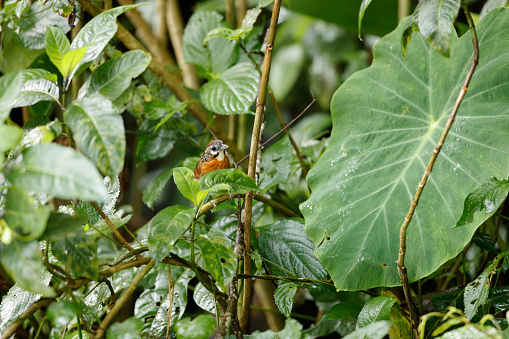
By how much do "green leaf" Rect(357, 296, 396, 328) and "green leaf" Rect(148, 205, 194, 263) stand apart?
0.45 metres

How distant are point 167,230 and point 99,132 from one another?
200 millimetres

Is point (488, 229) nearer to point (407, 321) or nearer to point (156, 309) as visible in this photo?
point (407, 321)

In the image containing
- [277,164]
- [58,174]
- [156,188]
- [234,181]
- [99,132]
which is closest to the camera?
[58,174]

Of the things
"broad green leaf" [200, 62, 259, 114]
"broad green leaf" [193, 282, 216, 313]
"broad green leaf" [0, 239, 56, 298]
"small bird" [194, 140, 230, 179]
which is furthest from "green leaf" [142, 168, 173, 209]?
"broad green leaf" [0, 239, 56, 298]

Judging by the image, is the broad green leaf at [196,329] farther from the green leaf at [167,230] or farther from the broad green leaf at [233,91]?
the broad green leaf at [233,91]

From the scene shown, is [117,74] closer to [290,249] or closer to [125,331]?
[125,331]

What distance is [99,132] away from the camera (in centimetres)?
67

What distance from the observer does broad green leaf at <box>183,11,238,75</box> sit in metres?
1.79

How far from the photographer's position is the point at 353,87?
56.6 inches

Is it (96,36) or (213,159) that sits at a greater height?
(96,36)

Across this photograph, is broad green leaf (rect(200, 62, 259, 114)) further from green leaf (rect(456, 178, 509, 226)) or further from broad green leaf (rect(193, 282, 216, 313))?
green leaf (rect(456, 178, 509, 226))

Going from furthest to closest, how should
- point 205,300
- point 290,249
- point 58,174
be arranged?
point 290,249 → point 205,300 → point 58,174

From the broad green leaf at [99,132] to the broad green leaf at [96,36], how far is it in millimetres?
175

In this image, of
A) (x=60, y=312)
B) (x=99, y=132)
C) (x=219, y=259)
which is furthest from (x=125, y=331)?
(x=99, y=132)
